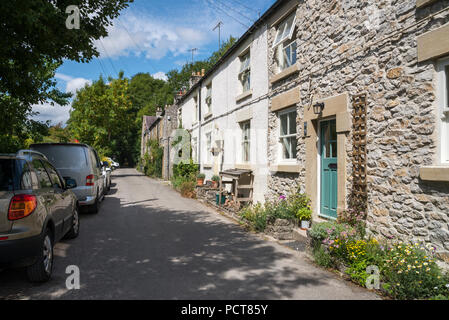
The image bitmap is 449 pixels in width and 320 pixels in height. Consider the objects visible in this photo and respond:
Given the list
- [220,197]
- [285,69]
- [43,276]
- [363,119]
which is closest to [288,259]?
[363,119]

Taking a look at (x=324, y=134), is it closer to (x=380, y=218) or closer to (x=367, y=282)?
(x=380, y=218)

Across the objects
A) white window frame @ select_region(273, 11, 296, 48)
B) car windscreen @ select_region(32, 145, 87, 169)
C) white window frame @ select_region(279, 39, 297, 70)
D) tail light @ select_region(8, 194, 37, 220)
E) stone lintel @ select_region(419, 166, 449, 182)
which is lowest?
tail light @ select_region(8, 194, 37, 220)

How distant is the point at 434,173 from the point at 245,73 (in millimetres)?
8493

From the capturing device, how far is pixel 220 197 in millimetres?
11555

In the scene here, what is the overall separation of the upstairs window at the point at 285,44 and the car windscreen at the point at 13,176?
22.6ft

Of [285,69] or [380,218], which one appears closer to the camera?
[380,218]

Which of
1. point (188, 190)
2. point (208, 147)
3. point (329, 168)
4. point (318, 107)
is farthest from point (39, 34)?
point (208, 147)

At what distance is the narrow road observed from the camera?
415 cm

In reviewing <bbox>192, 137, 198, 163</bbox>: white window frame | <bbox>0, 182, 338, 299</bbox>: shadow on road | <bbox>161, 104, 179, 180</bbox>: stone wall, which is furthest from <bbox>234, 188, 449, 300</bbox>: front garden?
<bbox>161, 104, 179, 180</bbox>: stone wall

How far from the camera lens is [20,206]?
13.3 ft

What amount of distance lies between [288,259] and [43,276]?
12.4 ft

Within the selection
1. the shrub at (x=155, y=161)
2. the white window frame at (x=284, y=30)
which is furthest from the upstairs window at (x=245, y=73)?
the shrub at (x=155, y=161)

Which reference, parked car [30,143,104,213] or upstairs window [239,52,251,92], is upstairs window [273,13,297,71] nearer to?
upstairs window [239,52,251,92]

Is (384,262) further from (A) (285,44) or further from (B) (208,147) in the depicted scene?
(B) (208,147)
